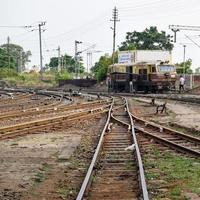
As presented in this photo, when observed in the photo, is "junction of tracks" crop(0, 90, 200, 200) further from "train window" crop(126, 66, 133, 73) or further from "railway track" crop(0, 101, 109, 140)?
"train window" crop(126, 66, 133, 73)

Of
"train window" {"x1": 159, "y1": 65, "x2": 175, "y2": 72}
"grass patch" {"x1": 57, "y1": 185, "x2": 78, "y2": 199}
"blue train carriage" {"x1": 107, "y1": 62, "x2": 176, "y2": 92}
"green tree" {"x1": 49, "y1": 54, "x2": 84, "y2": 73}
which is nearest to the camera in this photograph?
"grass patch" {"x1": 57, "y1": 185, "x2": 78, "y2": 199}

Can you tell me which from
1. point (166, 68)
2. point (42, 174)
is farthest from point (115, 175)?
point (166, 68)

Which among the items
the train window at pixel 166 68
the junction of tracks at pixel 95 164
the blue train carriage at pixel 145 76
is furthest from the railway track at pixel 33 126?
the train window at pixel 166 68

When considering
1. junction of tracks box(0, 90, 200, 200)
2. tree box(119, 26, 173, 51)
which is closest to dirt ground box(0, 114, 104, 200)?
junction of tracks box(0, 90, 200, 200)


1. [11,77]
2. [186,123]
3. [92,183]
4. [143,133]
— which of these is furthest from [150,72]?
[11,77]

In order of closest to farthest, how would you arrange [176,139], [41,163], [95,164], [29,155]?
[95,164], [41,163], [29,155], [176,139]

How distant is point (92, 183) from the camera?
880 cm

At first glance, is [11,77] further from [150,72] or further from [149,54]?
[150,72]

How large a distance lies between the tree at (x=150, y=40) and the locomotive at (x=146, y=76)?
171 feet

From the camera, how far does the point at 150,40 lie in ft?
363

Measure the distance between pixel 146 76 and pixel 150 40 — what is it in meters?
58.7

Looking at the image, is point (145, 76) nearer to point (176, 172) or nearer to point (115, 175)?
point (176, 172)

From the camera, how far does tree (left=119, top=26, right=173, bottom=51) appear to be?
110 m

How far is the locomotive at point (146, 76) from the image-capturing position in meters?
52.0
